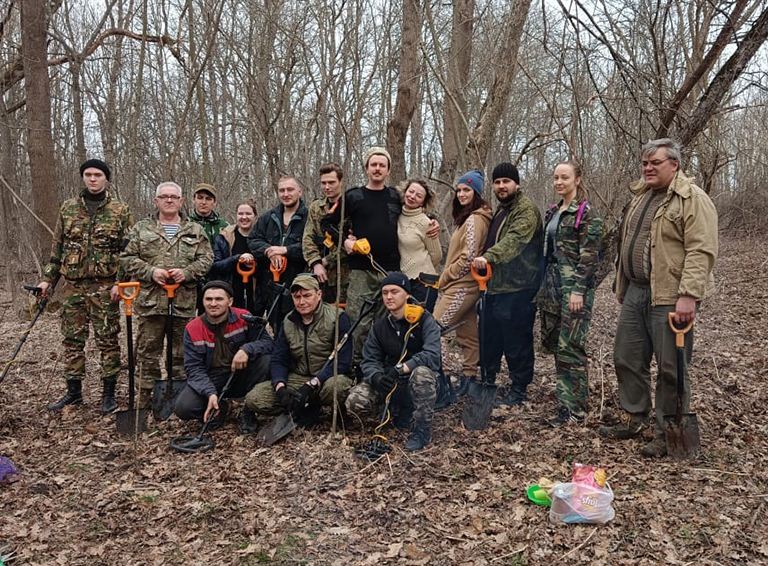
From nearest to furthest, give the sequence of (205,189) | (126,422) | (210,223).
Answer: (126,422)
(205,189)
(210,223)

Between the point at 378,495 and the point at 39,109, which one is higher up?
the point at 39,109

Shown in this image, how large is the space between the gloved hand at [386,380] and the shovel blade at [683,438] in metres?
1.96

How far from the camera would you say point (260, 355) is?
493 cm

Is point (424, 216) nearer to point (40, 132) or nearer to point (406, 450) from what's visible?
point (406, 450)

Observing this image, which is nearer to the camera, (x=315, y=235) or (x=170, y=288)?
(x=170, y=288)

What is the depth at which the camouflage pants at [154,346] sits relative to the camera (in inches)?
198

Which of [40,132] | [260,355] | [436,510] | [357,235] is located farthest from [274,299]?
[40,132]

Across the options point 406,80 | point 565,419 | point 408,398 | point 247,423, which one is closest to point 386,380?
point 408,398

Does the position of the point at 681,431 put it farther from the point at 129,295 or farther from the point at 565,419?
the point at 129,295

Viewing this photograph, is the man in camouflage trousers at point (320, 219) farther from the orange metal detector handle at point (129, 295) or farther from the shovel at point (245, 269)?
the orange metal detector handle at point (129, 295)

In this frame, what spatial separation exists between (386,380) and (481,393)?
1.04 metres

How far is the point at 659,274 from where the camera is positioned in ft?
12.5

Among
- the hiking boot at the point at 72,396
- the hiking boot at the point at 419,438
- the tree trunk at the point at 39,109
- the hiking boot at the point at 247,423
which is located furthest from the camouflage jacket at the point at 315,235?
the tree trunk at the point at 39,109

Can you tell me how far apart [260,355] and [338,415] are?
88 cm
